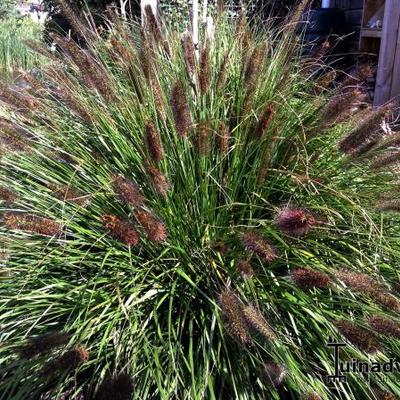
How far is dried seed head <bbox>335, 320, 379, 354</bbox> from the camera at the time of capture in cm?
131

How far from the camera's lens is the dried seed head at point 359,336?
1311mm

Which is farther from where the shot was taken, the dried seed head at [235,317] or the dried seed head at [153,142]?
the dried seed head at [153,142]

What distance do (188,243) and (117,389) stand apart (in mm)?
738

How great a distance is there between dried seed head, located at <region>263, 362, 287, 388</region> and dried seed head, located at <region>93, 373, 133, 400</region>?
14.7 inches

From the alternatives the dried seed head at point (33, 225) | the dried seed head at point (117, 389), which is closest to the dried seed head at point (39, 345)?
the dried seed head at point (117, 389)

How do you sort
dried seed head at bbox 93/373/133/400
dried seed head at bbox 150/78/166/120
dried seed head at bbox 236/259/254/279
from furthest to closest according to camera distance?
dried seed head at bbox 150/78/166/120
dried seed head at bbox 236/259/254/279
dried seed head at bbox 93/373/133/400

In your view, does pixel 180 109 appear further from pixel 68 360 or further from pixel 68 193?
pixel 68 360

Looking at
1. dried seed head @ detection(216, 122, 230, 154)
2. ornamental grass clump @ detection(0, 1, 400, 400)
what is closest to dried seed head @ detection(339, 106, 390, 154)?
ornamental grass clump @ detection(0, 1, 400, 400)

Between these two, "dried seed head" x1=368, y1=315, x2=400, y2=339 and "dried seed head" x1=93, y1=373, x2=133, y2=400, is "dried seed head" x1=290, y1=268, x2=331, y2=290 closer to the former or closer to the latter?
"dried seed head" x1=368, y1=315, x2=400, y2=339

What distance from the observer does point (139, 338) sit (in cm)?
164

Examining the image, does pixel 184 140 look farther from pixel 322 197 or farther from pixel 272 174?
pixel 322 197

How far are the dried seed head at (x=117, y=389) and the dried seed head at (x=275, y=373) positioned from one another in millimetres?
373

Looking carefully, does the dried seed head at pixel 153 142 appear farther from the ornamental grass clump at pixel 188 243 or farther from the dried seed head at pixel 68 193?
the dried seed head at pixel 68 193

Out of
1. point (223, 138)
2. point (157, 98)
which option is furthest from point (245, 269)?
point (157, 98)
